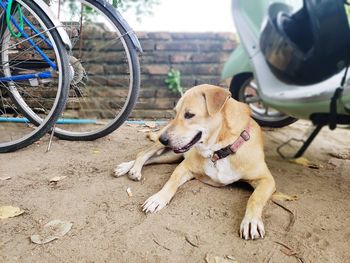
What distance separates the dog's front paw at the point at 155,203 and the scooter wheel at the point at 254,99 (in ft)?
4.89

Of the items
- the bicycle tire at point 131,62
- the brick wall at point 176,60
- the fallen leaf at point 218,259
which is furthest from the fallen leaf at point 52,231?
the brick wall at point 176,60

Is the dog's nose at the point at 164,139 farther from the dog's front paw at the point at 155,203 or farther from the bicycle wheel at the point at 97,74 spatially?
the bicycle wheel at the point at 97,74

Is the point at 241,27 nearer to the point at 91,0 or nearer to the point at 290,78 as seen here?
the point at 290,78

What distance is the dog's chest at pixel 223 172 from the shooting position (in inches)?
76.4

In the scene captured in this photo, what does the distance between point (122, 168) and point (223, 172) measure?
635 mm

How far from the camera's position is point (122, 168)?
217cm

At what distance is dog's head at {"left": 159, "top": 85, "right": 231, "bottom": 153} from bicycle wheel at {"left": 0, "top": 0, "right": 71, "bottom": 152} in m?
0.85

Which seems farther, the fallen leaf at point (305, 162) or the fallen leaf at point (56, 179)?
the fallen leaf at point (305, 162)

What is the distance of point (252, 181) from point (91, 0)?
1670 mm

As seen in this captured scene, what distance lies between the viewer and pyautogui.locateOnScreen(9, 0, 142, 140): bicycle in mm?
2500

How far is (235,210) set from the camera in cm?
179

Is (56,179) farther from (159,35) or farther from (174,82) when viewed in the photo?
(159,35)

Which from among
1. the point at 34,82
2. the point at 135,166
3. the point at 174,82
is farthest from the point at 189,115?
the point at 174,82

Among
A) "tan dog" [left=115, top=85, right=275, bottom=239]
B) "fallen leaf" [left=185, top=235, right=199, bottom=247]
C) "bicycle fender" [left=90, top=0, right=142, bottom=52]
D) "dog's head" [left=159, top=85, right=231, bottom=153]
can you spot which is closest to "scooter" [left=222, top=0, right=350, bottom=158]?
"tan dog" [left=115, top=85, right=275, bottom=239]
